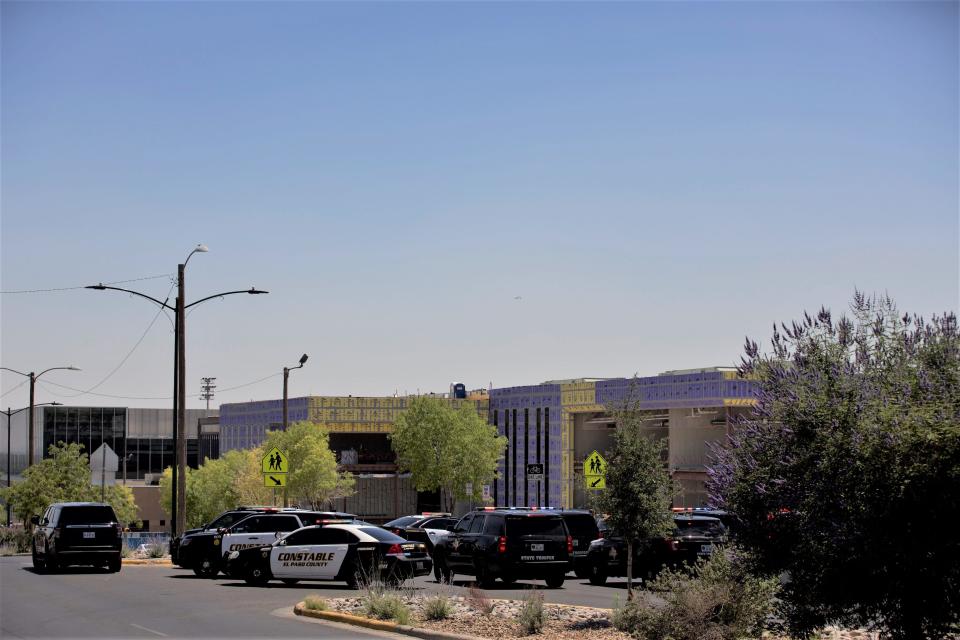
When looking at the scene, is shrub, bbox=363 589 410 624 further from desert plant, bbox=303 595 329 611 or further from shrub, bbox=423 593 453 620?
desert plant, bbox=303 595 329 611

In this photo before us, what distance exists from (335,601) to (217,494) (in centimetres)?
6446

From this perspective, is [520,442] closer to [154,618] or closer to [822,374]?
[154,618]

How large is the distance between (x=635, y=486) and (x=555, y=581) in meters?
8.64

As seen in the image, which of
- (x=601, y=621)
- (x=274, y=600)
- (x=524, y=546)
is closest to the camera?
(x=601, y=621)

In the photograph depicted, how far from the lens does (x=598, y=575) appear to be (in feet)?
92.9

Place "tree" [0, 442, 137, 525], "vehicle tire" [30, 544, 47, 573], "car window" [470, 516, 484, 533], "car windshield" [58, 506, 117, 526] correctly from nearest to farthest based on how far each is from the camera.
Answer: "car window" [470, 516, 484, 533] → "car windshield" [58, 506, 117, 526] → "vehicle tire" [30, 544, 47, 573] → "tree" [0, 442, 137, 525]

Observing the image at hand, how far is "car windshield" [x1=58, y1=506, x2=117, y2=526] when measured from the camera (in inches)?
1230

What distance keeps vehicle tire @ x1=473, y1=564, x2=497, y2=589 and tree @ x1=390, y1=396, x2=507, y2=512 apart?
45224mm

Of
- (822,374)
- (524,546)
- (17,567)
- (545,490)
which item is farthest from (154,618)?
(545,490)

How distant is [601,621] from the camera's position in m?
17.8

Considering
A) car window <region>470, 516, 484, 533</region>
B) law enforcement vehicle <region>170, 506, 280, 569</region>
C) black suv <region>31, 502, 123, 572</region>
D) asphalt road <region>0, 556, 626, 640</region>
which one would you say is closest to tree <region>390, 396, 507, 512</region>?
law enforcement vehicle <region>170, 506, 280, 569</region>

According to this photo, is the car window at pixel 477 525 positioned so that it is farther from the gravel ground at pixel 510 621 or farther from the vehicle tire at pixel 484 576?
the gravel ground at pixel 510 621

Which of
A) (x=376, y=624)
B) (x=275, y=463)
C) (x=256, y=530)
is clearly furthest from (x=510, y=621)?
(x=275, y=463)

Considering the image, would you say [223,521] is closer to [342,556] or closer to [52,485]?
[342,556]
